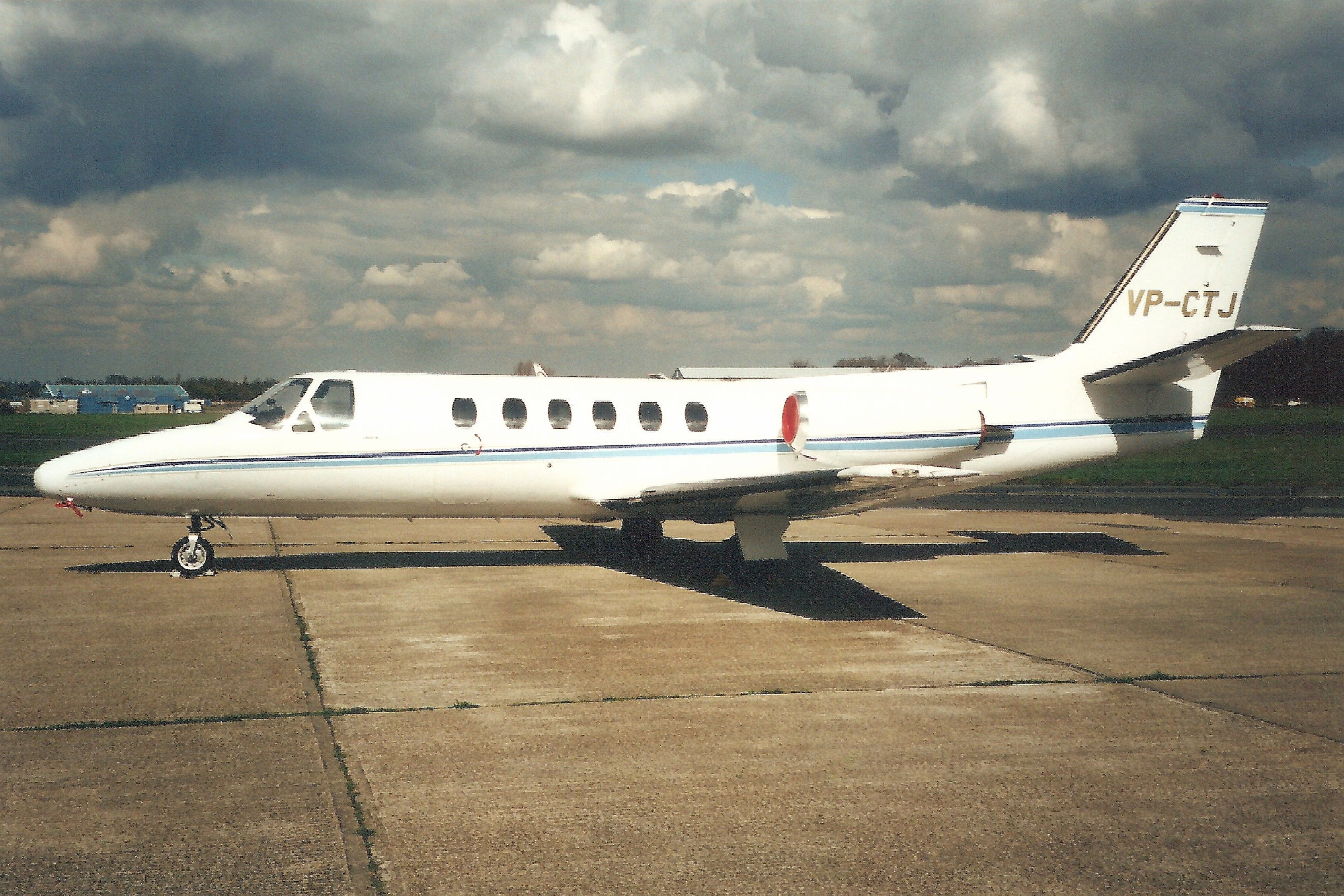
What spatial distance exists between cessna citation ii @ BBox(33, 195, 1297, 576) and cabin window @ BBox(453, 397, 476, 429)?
2cm

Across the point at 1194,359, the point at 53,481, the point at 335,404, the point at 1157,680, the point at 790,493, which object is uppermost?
the point at 1194,359

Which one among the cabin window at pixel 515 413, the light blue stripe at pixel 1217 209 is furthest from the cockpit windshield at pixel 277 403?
the light blue stripe at pixel 1217 209

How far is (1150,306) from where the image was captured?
15.5 metres

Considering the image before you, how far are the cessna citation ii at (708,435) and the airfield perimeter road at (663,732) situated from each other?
1.10 metres

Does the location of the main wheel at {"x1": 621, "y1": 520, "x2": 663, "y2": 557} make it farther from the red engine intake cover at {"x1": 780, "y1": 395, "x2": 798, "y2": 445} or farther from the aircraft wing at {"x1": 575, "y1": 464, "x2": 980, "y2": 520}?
the red engine intake cover at {"x1": 780, "y1": 395, "x2": 798, "y2": 445}

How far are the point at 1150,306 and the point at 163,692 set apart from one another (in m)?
14.5

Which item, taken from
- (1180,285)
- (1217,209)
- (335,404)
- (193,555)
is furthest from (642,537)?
(1217,209)

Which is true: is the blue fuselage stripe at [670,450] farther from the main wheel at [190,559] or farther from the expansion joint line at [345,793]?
the expansion joint line at [345,793]

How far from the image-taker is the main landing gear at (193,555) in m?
12.5

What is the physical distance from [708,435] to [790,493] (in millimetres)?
2362

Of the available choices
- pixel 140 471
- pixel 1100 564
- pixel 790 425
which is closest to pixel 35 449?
pixel 140 471

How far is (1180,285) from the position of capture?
15438mm

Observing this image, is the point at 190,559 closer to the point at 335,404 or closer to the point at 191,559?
the point at 191,559

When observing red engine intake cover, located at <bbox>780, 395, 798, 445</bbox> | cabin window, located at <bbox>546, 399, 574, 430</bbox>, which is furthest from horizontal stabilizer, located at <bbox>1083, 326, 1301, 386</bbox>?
cabin window, located at <bbox>546, 399, 574, 430</bbox>
